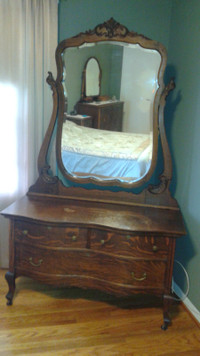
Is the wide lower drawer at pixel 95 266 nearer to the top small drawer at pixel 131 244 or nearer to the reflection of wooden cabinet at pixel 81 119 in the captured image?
the top small drawer at pixel 131 244

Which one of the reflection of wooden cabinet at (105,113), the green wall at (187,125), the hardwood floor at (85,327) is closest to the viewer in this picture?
the hardwood floor at (85,327)

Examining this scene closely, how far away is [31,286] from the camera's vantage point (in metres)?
2.48

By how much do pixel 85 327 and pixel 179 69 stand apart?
185 centimetres

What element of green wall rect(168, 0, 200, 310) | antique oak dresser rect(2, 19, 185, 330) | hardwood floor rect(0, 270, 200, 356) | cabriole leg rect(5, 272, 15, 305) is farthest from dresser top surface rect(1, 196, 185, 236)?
hardwood floor rect(0, 270, 200, 356)

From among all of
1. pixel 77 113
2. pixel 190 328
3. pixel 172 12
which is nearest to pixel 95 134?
pixel 77 113

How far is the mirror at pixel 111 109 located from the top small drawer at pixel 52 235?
1.51 ft

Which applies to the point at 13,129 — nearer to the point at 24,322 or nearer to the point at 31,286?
the point at 31,286

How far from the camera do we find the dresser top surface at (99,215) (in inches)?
78.6

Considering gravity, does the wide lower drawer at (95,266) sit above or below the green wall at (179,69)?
below

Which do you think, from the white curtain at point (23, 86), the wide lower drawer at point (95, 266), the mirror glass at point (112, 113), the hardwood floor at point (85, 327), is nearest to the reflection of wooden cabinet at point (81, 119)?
the mirror glass at point (112, 113)

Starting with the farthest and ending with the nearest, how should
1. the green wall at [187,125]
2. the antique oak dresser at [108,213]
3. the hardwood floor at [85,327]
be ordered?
the green wall at [187,125] < the antique oak dresser at [108,213] < the hardwood floor at [85,327]

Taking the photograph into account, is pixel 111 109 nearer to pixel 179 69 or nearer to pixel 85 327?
pixel 179 69

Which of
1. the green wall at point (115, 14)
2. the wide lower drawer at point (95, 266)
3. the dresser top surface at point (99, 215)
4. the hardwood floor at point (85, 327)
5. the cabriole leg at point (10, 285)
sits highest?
the green wall at point (115, 14)

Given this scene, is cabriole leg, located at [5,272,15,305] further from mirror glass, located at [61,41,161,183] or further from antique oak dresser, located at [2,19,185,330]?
mirror glass, located at [61,41,161,183]
